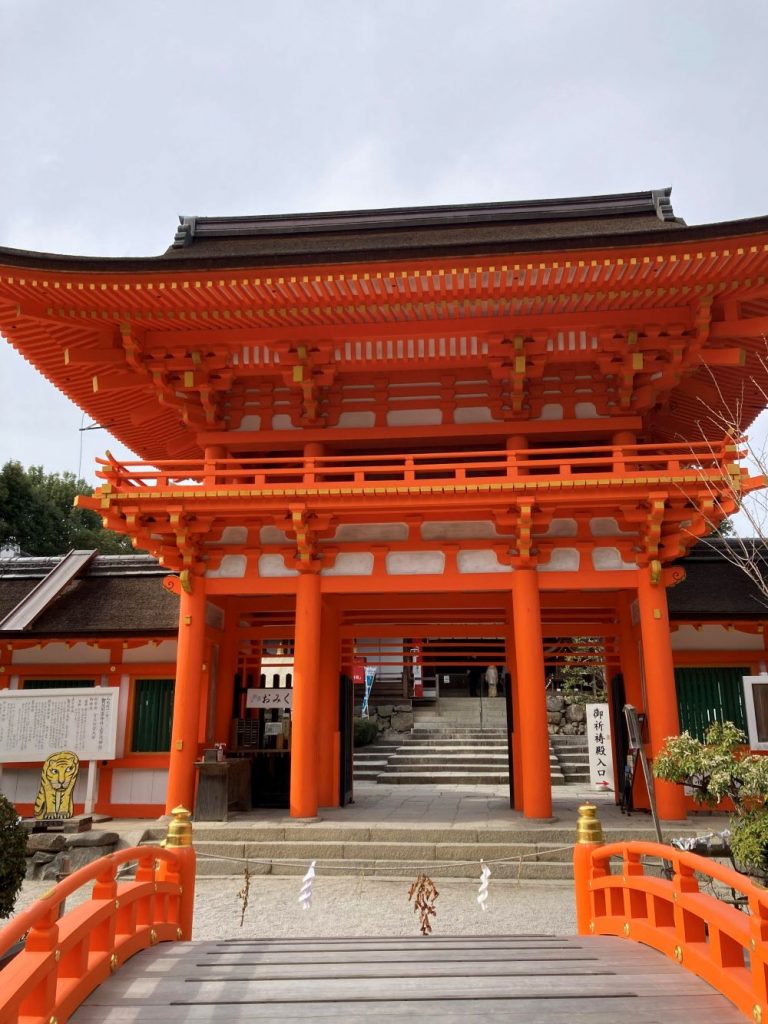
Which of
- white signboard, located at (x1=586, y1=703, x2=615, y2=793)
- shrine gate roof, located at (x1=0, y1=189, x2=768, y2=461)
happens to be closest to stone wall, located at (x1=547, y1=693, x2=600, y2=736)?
white signboard, located at (x1=586, y1=703, x2=615, y2=793)

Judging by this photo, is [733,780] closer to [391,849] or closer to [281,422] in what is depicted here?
[391,849]

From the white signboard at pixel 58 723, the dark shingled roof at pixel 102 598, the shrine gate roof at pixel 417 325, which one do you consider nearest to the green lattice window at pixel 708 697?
the shrine gate roof at pixel 417 325

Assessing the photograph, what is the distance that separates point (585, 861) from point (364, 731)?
20189 mm

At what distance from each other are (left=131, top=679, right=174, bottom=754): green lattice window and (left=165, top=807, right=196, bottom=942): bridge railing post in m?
7.79

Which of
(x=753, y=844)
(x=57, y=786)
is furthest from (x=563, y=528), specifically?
(x=57, y=786)

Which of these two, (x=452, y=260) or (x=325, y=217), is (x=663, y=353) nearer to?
(x=452, y=260)

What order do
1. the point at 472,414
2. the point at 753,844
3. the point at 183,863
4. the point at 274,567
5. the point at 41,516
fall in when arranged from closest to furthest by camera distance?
the point at 183,863
the point at 753,844
the point at 274,567
the point at 472,414
the point at 41,516

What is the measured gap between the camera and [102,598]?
15484mm

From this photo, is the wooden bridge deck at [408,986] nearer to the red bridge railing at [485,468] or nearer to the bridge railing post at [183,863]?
the bridge railing post at [183,863]

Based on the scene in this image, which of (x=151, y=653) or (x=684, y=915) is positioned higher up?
(x=151, y=653)

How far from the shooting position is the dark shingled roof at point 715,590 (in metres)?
13.6

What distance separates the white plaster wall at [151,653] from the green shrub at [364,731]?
12.8m

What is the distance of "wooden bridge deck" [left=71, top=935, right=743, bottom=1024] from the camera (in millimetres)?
4289

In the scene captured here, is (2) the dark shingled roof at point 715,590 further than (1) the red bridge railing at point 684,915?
Yes
